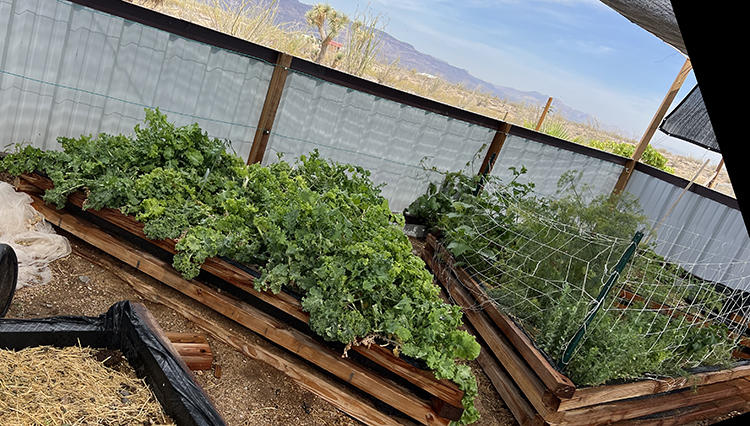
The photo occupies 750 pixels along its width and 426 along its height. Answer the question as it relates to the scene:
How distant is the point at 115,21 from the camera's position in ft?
13.2

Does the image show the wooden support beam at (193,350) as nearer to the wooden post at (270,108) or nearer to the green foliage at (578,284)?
the green foliage at (578,284)

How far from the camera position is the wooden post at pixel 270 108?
484cm

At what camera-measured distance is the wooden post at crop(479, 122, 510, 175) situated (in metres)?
6.46

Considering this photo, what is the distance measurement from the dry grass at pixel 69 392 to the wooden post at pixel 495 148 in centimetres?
521

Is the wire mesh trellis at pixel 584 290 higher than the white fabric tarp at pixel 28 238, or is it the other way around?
the wire mesh trellis at pixel 584 290

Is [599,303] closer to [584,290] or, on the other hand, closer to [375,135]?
[584,290]

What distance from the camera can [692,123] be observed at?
5.78 meters

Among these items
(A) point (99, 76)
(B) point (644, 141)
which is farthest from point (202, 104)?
(B) point (644, 141)

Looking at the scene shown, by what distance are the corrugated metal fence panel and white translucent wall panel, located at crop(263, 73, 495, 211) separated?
3080 millimetres

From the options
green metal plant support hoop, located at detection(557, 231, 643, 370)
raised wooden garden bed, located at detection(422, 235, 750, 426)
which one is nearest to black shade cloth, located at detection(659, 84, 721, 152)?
raised wooden garden bed, located at detection(422, 235, 750, 426)

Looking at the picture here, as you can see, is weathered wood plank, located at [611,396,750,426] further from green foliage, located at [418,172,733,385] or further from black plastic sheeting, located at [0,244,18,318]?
black plastic sheeting, located at [0,244,18,318]

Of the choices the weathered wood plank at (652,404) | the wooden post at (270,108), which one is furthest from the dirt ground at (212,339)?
the wooden post at (270,108)

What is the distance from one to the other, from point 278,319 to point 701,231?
7.12 metres

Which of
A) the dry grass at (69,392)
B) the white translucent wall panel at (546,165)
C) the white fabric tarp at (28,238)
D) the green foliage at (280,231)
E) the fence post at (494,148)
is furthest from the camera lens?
the white translucent wall panel at (546,165)
